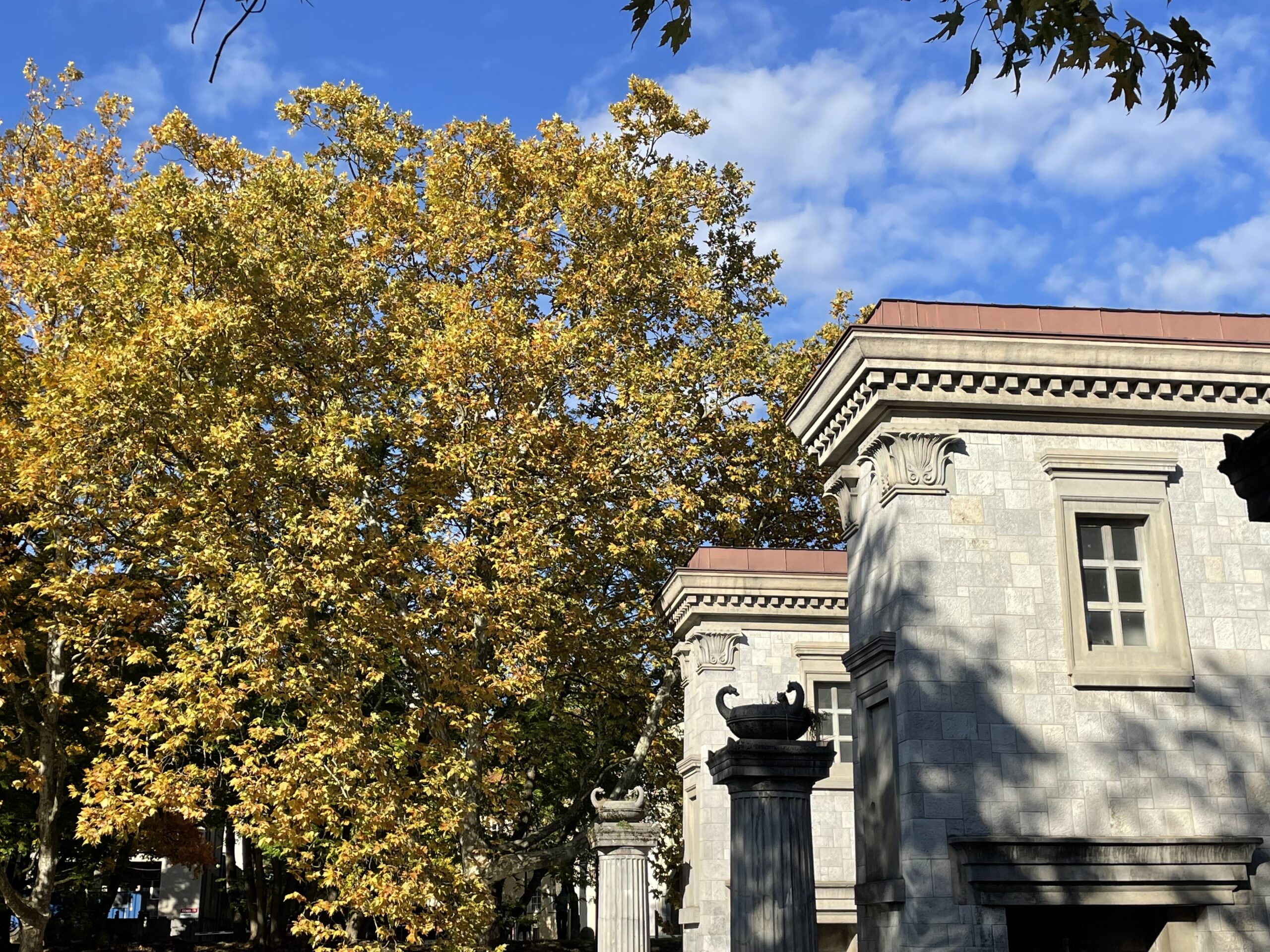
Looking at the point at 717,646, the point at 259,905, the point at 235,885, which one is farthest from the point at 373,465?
the point at 235,885

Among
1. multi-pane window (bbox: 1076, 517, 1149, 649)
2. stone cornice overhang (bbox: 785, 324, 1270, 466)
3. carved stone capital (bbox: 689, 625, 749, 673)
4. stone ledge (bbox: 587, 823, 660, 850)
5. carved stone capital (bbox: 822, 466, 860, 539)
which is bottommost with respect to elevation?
stone ledge (bbox: 587, 823, 660, 850)

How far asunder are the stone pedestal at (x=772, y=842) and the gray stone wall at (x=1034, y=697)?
2131mm

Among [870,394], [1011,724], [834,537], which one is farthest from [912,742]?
[834,537]

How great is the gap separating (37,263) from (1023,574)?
19.5 m

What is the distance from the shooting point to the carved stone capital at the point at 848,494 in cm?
1434

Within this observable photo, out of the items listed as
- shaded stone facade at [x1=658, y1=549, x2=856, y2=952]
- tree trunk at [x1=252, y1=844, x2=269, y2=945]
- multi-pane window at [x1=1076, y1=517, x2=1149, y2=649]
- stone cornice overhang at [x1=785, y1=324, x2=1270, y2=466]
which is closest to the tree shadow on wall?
multi-pane window at [x1=1076, y1=517, x2=1149, y2=649]

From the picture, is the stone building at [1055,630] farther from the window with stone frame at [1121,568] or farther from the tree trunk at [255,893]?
the tree trunk at [255,893]

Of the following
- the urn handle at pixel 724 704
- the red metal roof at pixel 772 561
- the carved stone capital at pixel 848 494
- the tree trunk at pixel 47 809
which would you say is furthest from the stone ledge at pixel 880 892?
the tree trunk at pixel 47 809

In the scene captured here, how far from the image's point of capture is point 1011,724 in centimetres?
1220

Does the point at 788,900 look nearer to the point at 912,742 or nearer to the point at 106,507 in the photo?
the point at 912,742

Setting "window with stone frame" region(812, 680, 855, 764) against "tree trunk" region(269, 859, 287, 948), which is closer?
"window with stone frame" region(812, 680, 855, 764)

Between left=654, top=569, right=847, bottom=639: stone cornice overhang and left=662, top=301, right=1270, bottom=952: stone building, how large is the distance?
255 inches

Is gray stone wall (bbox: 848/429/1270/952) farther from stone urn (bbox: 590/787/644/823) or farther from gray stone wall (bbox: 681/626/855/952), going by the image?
stone urn (bbox: 590/787/644/823)

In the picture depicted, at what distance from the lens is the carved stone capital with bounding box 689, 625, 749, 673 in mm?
20781
